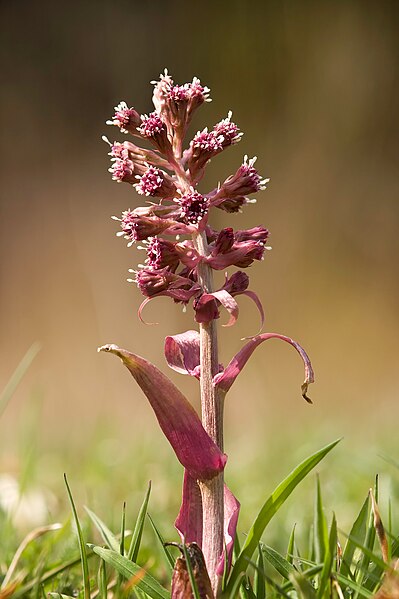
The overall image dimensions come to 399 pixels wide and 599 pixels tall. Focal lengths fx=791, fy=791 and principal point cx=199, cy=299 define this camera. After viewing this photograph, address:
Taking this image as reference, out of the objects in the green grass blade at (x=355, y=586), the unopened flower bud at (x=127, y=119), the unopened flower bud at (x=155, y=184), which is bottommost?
the green grass blade at (x=355, y=586)

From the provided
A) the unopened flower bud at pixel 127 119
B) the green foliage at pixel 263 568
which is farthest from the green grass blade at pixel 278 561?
the unopened flower bud at pixel 127 119

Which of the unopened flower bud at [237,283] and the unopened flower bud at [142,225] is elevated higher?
the unopened flower bud at [142,225]

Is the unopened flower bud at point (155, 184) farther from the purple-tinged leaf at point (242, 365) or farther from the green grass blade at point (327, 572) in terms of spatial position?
the green grass blade at point (327, 572)

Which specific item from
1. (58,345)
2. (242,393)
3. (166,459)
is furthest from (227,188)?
(58,345)

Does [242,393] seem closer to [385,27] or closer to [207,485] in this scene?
[385,27]

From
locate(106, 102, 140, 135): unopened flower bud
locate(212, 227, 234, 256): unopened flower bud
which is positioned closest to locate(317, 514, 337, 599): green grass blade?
locate(212, 227, 234, 256): unopened flower bud

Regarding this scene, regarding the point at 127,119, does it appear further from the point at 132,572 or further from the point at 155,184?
the point at 132,572

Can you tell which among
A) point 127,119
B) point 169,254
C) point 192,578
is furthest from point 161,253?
point 192,578
